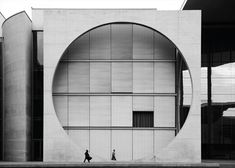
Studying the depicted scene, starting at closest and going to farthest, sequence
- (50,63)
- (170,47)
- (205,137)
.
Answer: (50,63), (170,47), (205,137)

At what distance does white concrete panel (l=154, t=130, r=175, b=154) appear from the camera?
29.4 metres

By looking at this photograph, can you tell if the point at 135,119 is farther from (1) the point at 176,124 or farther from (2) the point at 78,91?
(2) the point at 78,91

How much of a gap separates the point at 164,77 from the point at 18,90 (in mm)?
12119

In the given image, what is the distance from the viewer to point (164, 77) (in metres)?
30.0

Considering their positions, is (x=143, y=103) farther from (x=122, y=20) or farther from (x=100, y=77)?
(x=122, y=20)

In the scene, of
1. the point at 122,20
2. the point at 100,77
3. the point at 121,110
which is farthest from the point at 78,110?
the point at 122,20

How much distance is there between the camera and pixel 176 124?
97.1 ft

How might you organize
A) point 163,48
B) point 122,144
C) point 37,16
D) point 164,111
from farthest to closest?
1. point 37,16
2. point 163,48
3. point 164,111
4. point 122,144

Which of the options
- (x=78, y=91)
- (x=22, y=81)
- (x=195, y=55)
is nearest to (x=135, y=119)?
(x=78, y=91)

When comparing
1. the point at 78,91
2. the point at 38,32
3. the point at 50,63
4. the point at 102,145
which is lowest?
the point at 102,145

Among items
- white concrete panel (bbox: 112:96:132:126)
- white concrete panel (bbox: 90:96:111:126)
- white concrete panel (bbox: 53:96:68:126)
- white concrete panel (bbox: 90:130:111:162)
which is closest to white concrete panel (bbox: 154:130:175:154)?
white concrete panel (bbox: 112:96:132:126)

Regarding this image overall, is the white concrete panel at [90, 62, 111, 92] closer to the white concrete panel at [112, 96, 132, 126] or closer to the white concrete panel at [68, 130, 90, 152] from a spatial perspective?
the white concrete panel at [112, 96, 132, 126]

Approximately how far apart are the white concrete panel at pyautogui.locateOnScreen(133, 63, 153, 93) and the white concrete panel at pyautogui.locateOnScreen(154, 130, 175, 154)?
351cm

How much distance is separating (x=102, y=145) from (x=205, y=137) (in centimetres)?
1003
